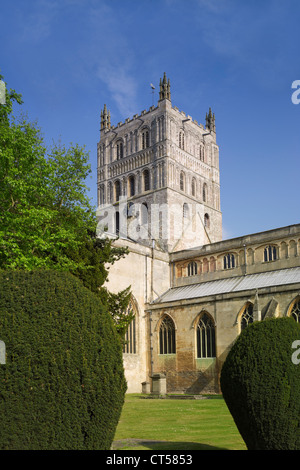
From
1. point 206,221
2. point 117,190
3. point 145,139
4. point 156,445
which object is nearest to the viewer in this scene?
point 156,445

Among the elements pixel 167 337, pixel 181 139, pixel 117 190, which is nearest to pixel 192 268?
pixel 167 337

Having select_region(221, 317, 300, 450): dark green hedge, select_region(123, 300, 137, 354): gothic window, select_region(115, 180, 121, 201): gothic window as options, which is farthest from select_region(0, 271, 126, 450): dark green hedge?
select_region(115, 180, 121, 201): gothic window

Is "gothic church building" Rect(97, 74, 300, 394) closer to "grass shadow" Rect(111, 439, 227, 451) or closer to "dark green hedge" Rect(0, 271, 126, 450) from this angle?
"grass shadow" Rect(111, 439, 227, 451)

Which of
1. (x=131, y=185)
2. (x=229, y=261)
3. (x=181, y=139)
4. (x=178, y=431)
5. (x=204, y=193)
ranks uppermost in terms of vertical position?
(x=181, y=139)

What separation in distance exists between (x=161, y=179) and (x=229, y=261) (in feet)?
54.2

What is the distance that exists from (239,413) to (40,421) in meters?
3.74

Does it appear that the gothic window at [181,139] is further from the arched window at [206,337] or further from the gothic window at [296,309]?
the gothic window at [296,309]

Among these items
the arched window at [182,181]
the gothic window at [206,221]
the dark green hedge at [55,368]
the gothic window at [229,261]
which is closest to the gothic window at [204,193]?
the gothic window at [206,221]

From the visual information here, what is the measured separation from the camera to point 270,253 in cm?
3722

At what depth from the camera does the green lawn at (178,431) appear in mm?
11234

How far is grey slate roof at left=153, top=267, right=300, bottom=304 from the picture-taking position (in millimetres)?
33906

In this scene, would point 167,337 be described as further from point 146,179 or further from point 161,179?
point 146,179

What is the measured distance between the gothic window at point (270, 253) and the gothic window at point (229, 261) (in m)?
3.03

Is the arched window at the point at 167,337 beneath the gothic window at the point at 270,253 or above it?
beneath
